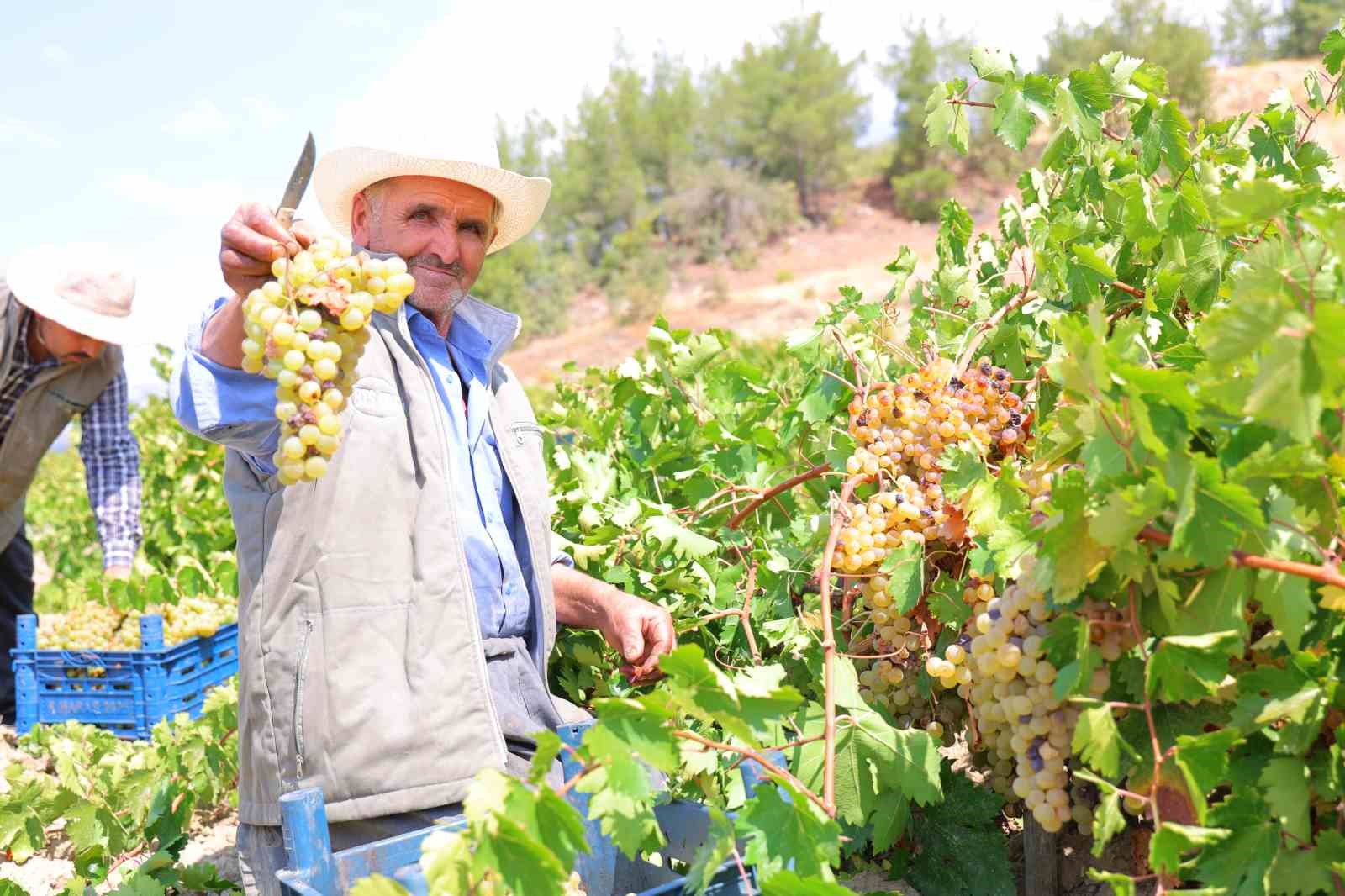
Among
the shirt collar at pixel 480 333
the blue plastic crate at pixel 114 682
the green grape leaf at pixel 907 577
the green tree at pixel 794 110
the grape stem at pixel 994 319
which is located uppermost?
the green tree at pixel 794 110

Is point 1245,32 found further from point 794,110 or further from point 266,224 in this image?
point 266,224

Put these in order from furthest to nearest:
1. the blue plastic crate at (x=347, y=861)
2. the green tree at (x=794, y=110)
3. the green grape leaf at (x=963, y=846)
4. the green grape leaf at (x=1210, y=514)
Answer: the green tree at (x=794, y=110), the green grape leaf at (x=963, y=846), the blue plastic crate at (x=347, y=861), the green grape leaf at (x=1210, y=514)

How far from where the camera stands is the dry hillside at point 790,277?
30.0 metres

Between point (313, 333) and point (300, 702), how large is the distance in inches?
31.7

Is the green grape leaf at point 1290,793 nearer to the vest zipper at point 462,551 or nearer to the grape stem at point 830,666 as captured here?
the grape stem at point 830,666

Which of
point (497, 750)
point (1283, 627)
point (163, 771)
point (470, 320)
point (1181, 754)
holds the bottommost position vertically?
point (163, 771)

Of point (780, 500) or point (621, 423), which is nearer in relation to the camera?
point (780, 500)

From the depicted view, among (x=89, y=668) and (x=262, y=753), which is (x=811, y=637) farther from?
(x=89, y=668)

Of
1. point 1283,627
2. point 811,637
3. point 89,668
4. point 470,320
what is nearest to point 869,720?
point 811,637

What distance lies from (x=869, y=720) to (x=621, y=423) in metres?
2.15

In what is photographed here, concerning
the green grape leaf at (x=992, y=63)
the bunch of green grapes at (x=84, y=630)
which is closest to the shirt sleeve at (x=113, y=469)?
the bunch of green grapes at (x=84, y=630)

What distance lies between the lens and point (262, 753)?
2.24m

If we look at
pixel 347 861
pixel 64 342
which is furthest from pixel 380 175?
pixel 64 342

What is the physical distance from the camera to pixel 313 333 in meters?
1.73
